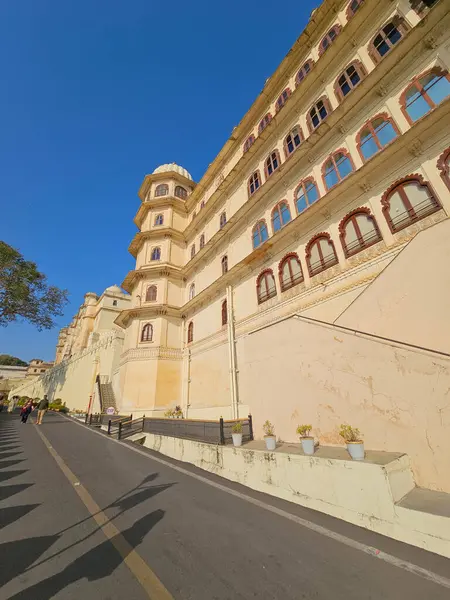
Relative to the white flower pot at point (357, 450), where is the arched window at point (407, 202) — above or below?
above

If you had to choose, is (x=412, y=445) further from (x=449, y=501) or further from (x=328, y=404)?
(x=328, y=404)

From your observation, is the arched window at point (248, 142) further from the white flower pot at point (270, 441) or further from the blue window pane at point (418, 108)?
the white flower pot at point (270, 441)

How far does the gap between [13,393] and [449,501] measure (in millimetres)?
84665

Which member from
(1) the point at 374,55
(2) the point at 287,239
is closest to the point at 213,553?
(2) the point at 287,239

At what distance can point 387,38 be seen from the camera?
978 cm

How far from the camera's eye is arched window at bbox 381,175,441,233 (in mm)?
7355

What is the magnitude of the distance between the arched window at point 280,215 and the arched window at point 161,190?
1452 cm

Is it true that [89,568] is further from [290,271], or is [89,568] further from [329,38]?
[329,38]

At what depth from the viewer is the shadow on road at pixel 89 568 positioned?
2412 mm

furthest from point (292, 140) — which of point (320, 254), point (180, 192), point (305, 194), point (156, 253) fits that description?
point (180, 192)

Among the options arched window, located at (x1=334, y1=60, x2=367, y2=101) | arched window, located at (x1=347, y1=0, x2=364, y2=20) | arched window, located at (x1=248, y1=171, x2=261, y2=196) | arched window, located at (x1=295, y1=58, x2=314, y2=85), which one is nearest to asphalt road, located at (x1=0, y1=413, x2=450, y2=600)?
arched window, located at (x1=334, y1=60, x2=367, y2=101)

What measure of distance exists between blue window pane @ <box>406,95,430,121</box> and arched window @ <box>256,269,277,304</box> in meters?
7.31

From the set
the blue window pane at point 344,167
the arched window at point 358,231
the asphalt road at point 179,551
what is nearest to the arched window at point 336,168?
the blue window pane at point 344,167

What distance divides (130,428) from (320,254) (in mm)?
12767
